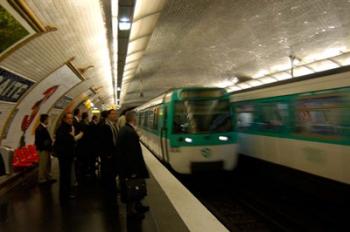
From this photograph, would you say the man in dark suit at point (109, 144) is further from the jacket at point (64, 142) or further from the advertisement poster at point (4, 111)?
the advertisement poster at point (4, 111)

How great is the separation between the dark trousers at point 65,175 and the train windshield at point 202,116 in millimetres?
3690

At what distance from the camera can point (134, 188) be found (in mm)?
5184

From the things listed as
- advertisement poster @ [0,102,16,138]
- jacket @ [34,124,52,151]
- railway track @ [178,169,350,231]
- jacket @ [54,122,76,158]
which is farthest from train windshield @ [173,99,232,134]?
advertisement poster @ [0,102,16,138]

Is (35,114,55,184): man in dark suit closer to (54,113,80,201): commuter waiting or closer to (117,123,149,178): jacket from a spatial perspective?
(54,113,80,201): commuter waiting

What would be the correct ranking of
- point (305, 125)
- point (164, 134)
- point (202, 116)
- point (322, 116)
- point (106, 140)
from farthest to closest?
1. point (164, 134)
2. point (202, 116)
3. point (305, 125)
4. point (322, 116)
5. point (106, 140)

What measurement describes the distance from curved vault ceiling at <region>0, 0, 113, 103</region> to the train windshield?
306 centimetres

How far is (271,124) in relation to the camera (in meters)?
9.69

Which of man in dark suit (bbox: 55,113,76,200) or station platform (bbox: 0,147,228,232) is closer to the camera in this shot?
station platform (bbox: 0,147,228,232)

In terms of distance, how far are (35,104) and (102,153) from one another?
5.80m

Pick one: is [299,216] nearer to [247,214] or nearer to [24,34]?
[247,214]

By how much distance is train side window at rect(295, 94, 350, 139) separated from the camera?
Result: 6.88m

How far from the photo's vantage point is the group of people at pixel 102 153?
5.24 metres

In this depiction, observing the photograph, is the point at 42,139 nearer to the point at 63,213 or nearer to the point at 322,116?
the point at 63,213

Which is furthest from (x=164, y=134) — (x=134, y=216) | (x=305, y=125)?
(x=134, y=216)
